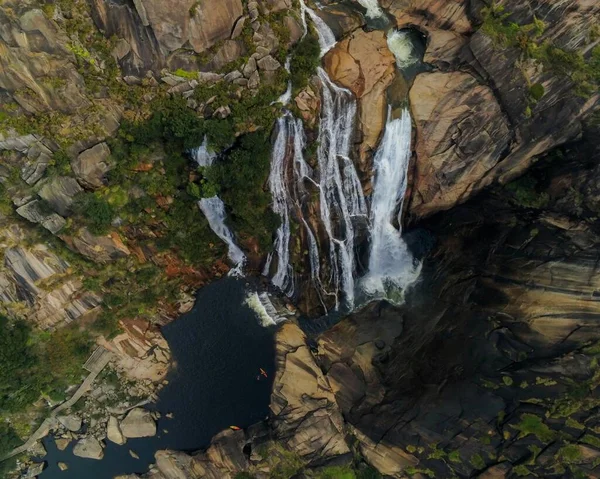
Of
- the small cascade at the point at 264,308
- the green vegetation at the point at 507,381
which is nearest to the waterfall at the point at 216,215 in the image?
the small cascade at the point at 264,308

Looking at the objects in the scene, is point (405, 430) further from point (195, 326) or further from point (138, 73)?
point (138, 73)

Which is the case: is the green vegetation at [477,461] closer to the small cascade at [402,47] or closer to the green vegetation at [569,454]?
the green vegetation at [569,454]

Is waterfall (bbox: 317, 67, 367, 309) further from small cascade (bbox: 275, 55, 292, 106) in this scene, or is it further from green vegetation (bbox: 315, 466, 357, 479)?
green vegetation (bbox: 315, 466, 357, 479)

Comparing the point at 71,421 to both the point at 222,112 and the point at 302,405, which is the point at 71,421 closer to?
the point at 302,405

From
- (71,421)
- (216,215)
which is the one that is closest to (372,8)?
(216,215)

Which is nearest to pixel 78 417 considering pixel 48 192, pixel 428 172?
pixel 48 192

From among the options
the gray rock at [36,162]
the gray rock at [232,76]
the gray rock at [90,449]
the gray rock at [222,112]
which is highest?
the gray rock at [36,162]

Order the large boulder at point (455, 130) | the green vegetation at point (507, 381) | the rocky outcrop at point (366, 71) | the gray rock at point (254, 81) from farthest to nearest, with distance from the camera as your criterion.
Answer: the rocky outcrop at point (366, 71) < the large boulder at point (455, 130) < the gray rock at point (254, 81) < the green vegetation at point (507, 381)
